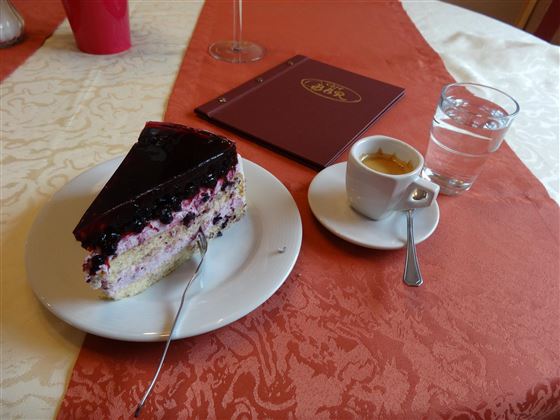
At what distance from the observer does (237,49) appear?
4.05 ft

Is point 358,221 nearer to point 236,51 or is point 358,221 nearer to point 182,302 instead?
point 182,302

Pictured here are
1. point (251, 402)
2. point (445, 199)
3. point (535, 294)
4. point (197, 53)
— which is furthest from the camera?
point (197, 53)

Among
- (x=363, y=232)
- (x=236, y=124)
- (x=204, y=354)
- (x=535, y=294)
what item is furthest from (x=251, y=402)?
(x=236, y=124)

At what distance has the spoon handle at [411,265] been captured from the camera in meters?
0.62

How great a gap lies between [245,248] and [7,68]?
917 millimetres

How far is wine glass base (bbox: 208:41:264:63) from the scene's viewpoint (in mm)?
1192

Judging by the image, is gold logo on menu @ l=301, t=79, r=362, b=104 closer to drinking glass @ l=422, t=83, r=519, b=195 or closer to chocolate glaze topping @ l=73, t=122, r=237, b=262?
drinking glass @ l=422, t=83, r=519, b=195

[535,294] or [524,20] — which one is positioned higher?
[535,294]

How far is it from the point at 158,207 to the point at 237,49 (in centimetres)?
79

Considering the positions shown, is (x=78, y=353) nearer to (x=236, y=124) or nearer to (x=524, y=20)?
(x=236, y=124)

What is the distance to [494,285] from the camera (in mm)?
639

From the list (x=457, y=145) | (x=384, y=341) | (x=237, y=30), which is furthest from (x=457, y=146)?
(x=237, y=30)

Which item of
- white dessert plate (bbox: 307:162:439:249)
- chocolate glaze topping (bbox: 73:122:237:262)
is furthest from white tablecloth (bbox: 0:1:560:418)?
white dessert plate (bbox: 307:162:439:249)

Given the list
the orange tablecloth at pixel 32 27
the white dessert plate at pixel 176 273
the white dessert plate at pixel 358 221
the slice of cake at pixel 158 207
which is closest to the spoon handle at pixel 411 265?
the white dessert plate at pixel 358 221
